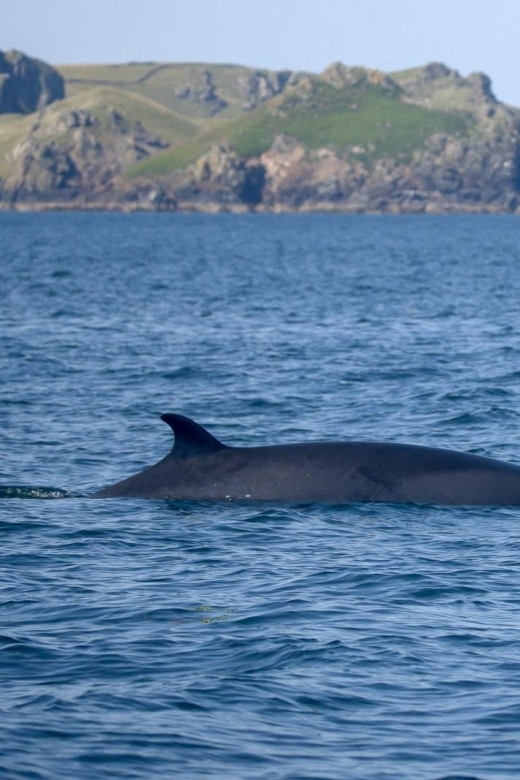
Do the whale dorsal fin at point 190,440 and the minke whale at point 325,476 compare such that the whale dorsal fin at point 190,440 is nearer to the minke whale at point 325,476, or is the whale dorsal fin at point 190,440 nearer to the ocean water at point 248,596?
the minke whale at point 325,476

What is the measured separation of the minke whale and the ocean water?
0.26 metres

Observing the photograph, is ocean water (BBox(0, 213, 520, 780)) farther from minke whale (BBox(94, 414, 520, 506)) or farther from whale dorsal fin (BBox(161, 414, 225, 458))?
whale dorsal fin (BBox(161, 414, 225, 458))

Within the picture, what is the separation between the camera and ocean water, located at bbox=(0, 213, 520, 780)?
9.47m

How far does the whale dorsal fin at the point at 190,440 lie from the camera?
15320 millimetres

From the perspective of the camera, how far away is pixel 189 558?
14109 mm

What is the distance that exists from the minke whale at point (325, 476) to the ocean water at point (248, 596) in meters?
0.26

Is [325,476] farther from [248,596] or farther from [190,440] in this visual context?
[248,596]

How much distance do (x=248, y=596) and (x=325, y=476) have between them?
342cm

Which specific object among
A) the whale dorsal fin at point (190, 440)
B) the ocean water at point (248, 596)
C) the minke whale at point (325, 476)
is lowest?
the ocean water at point (248, 596)

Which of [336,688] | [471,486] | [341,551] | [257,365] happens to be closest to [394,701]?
[336,688]

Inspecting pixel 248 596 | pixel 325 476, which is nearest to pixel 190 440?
pixel 325 476

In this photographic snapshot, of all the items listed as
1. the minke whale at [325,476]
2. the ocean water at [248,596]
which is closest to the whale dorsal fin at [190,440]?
the minke whale at [325,476]

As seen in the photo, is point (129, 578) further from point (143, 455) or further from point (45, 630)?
point (143, 455)

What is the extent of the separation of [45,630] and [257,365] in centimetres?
2085
